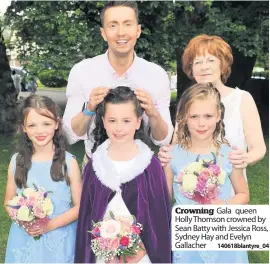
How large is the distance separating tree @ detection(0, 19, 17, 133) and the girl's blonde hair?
1041cm

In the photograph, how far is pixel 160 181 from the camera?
136 inches

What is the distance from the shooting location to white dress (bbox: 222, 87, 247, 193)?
12.1 feet

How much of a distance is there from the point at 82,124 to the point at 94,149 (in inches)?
9.9

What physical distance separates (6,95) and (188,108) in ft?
35.1

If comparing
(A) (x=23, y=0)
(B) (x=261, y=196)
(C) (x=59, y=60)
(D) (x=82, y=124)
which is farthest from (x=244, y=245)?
(A) (x=23, y=0)

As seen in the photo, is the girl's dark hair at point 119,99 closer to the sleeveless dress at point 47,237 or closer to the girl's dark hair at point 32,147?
the girl's dark hair at point 32,147

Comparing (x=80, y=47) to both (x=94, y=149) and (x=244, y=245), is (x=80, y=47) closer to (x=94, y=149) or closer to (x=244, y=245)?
(x=94, y=149)

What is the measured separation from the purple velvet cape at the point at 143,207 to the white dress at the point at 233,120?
59 centimetres

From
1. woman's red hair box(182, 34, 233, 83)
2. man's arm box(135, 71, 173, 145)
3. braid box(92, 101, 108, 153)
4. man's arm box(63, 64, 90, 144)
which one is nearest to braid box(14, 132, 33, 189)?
man's arm box(63, 64, 90, 144)

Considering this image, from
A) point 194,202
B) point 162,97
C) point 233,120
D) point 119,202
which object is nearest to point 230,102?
point 233,120

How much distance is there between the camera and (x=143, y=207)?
340cm

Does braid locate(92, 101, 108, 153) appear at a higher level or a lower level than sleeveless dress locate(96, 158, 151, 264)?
higher

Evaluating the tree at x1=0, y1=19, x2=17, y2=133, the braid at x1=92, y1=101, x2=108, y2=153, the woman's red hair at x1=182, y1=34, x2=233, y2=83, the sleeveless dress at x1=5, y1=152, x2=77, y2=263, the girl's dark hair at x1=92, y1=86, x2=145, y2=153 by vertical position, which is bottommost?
the sleeveless dress at x1=5, y1=152, x2=77, y2=263

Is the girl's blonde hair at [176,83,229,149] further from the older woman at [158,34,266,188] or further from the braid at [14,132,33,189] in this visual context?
the braid at [14,132,33,189]
